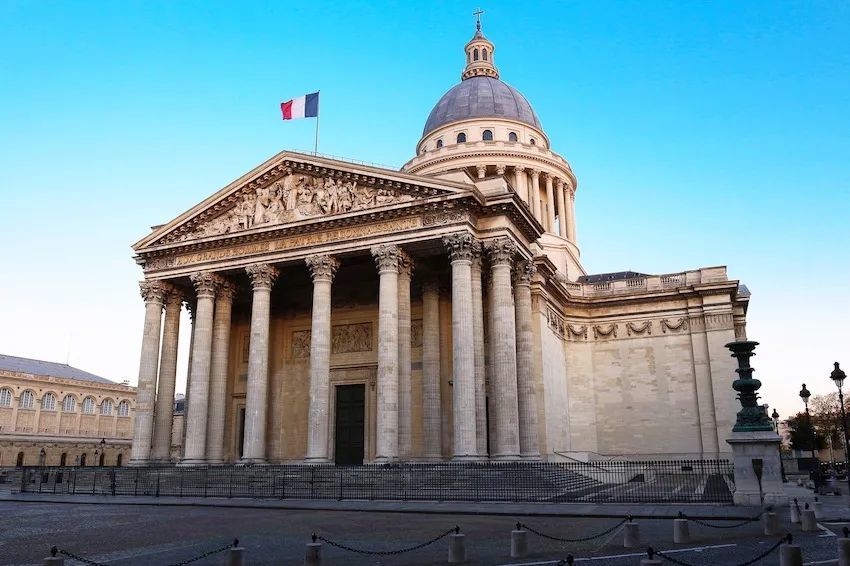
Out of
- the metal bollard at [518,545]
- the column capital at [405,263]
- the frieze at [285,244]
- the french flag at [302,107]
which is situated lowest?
the metal bollard at [518,545]

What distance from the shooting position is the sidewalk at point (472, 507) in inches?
684

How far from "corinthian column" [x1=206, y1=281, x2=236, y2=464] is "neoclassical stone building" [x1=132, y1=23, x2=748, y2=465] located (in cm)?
10

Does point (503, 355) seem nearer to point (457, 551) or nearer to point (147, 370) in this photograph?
point (147, 370)

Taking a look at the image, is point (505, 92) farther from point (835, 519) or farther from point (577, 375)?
point (835, 519)

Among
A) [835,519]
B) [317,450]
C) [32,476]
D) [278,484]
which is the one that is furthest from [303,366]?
[835,519]

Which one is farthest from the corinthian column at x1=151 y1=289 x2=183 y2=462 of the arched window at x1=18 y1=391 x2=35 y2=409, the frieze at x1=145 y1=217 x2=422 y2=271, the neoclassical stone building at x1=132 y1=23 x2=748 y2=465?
the arched window at x1=18 y1=391 x2=35 y2=409

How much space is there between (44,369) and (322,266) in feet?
212

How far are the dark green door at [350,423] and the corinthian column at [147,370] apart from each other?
921 cm

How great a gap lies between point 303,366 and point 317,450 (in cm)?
890

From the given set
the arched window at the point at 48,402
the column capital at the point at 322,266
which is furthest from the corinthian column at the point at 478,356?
the arched window at the point at 48,402

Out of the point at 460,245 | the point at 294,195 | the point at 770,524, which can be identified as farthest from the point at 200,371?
Result: the point at 770,524

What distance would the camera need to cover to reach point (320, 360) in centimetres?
3061

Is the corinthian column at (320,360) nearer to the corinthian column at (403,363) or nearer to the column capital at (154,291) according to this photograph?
the corinthian column at (403,363)

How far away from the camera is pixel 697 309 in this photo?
43.1m
